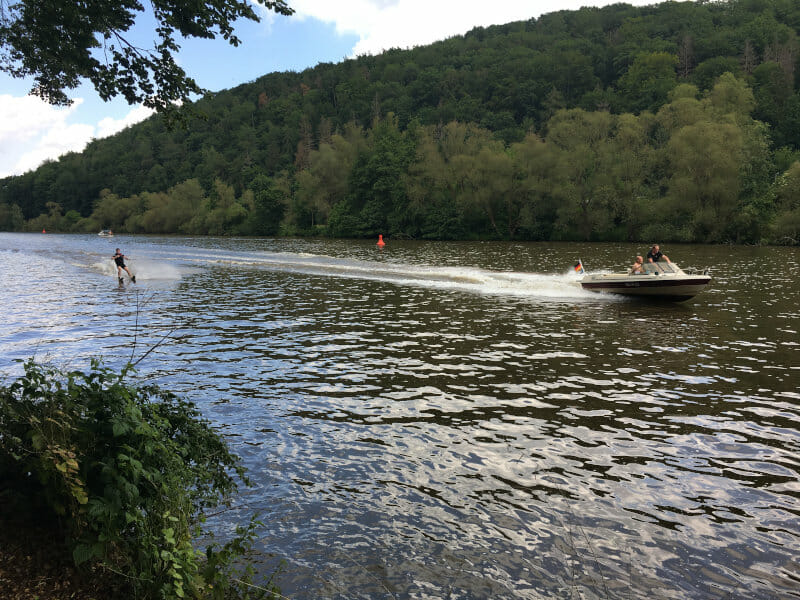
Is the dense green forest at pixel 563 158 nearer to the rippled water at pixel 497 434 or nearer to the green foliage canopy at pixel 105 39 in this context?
the green foliage canopy at pixel 105 39

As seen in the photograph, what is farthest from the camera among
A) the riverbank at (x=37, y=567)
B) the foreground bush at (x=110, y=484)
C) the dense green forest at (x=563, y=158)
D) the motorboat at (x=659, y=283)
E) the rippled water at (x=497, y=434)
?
the dense green forest at (x=563, y=158)

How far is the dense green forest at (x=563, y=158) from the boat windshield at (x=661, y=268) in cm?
2196

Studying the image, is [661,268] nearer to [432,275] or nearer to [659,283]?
[659,283]

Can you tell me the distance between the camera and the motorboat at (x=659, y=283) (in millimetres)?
24891

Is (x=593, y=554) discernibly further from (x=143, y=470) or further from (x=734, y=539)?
(x=143, y=470)

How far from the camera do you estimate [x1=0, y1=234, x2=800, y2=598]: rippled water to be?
250 inches

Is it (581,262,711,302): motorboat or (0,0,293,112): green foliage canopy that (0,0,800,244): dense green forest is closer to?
(0,0,293,112): green foliage canopy

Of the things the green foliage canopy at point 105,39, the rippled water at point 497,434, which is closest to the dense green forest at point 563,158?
the green foliage canopy at point 105,39

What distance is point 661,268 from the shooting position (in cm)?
2612

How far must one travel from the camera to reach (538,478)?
8.48 m

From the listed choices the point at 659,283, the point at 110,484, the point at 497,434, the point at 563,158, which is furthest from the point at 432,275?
the point at 563,158

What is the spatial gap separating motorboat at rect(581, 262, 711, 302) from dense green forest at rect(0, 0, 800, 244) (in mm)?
21464

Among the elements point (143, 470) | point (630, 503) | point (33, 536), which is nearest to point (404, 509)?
point (630, 503)

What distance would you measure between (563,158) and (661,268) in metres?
62.3
